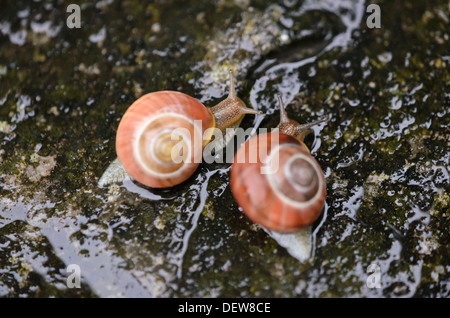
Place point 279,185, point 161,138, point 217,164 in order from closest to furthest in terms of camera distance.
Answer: point 279,185 < point 161,138 < point 217,164

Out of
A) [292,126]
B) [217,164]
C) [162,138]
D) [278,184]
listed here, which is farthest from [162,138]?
[292,126]

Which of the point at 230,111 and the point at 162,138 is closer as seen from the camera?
the point at 162,138

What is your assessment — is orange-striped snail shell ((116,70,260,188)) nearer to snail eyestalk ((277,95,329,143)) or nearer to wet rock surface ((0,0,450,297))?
wet rock surface ((0,0,450,297))

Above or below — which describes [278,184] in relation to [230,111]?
below

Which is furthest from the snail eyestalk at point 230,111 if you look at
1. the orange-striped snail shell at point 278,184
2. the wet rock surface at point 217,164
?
the orange-striped snail shell at point 278,184

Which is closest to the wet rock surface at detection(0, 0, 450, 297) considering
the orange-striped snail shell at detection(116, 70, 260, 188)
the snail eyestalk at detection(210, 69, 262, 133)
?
the snail eyestalk at detection(210, 69, 262, 133)

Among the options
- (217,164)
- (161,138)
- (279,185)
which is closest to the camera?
(279,185)

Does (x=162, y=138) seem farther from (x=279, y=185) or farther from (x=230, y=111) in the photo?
(x=279, y=185)

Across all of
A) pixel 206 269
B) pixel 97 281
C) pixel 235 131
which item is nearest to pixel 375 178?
pixel 235 131
